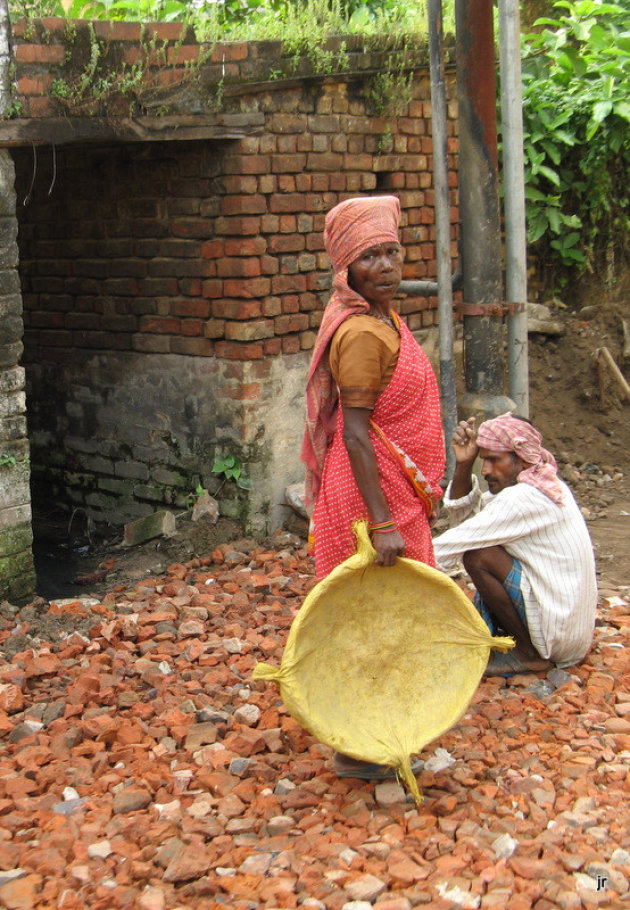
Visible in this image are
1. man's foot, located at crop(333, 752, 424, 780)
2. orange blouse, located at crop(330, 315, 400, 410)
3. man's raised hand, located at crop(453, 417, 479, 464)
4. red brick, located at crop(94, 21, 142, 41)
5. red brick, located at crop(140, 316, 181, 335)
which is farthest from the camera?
red brick, located at crop(140, 316, 181, 335)

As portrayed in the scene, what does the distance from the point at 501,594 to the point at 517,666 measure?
12.9 inches

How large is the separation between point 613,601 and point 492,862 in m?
2.31

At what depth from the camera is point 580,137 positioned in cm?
731

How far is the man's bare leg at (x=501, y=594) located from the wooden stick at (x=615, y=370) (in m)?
3.76

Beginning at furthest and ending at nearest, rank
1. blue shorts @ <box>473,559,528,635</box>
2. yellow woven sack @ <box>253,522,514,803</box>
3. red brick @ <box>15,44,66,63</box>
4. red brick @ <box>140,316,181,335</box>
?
1. red brick @ <box>140,316,181,335</box>
2. red brick @ <box>15,44,66,63</box>
3. blue shorts @ <box>473,559,528,635</box>
4. yellow woven sack @ <box>253,522,514,803</box>

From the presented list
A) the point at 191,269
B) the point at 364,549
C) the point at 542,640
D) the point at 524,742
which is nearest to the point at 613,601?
the point at 542,640

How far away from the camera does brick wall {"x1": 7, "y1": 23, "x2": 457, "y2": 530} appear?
552cm

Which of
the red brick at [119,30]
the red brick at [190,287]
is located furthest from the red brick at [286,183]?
the red brick at [119,30]

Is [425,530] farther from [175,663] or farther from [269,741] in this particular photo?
[175,663]

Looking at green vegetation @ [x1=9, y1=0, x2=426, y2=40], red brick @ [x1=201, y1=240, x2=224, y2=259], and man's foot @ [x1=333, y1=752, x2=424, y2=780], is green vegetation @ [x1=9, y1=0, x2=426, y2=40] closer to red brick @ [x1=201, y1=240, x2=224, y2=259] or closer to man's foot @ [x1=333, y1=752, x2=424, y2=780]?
red brick @ [x1=201, y1=240, x2=224, y2=259]

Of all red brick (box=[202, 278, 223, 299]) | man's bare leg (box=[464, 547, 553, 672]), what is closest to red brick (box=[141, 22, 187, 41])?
red brick (box=[202, 278, 223, 299])

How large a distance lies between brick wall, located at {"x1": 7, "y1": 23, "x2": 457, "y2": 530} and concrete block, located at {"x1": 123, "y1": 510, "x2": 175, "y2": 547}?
0.20 meters

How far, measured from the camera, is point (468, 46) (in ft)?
16.9

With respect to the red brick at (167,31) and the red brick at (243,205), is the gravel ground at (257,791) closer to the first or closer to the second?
the red brick at (243,205)
